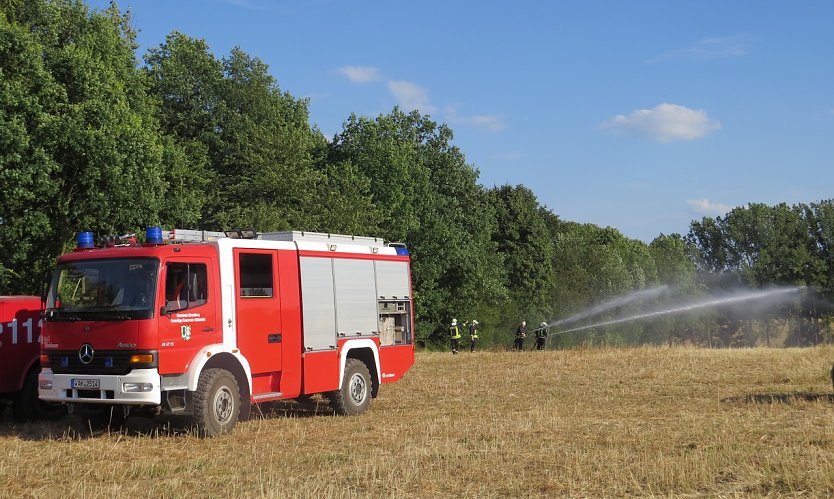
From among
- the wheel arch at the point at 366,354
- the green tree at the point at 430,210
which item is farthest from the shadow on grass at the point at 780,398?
the green tree at the point at 430,210

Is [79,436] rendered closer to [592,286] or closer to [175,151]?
[175,151]

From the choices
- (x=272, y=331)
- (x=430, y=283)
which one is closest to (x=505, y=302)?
(x=430, y=283)

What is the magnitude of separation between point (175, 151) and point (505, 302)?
114 feet

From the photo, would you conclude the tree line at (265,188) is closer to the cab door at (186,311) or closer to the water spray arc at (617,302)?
the water spray arc at (617,302)

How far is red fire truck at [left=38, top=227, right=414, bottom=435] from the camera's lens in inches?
472

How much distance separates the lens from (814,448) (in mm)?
9922

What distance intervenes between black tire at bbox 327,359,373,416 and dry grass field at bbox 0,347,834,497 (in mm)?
332

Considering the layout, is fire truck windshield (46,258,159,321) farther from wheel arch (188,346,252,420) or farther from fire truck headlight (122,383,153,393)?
wheel arch (188,346,252,420)

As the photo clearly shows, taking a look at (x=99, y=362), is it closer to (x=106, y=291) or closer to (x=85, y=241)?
(x=106, y=291)

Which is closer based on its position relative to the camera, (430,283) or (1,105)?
(1,105)

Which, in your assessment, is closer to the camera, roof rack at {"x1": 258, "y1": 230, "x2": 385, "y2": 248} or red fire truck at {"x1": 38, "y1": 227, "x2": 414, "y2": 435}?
red fire truck at {"x1": 38, "y1": 227, "x2": 414, "y2": 435}

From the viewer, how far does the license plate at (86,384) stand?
39.5ft

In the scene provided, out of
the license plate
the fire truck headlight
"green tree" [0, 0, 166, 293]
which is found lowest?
the fire truck headlight

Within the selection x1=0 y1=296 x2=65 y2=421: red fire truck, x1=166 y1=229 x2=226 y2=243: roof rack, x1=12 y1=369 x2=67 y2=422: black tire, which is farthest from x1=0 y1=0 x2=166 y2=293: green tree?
x1=166 y1=229 x2=226 y2=243: roof rack
